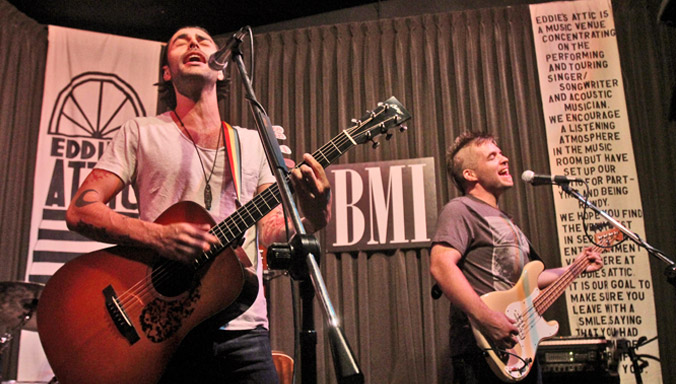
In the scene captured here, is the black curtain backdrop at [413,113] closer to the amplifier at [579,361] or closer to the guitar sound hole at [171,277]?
the amplifier at [579,361]

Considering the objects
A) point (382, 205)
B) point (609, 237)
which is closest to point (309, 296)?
point (609, 237)

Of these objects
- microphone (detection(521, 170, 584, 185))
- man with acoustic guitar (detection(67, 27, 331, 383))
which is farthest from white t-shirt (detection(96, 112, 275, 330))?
microphone (detection(521, 170, 584, 185))

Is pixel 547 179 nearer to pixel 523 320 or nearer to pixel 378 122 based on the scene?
pixel 523 320

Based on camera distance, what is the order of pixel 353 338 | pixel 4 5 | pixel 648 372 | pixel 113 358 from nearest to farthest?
pixel 113 358
pixel 648 372
pixel 353 338
pixel 4 5

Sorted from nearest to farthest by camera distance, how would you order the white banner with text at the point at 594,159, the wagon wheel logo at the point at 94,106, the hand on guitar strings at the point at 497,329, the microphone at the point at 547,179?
the hand on guitar strings at the point at 497,329 < the microphone at the point at 547,179 < the white banner with text at the point at 594,159 < the wagon wheel logo at the point at 94,106

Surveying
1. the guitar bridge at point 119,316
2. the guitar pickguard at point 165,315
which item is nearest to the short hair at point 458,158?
the guitar pickguard at point 165,315

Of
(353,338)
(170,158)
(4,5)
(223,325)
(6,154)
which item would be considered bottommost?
(353,338)

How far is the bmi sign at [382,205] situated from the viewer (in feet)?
14.5

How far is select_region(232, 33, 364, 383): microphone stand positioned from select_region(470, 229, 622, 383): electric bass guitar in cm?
160

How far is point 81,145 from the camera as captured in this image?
4.72 meters

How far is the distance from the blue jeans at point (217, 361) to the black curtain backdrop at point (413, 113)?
2.51 m

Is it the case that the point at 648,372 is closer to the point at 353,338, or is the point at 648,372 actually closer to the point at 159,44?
the point at 353,338

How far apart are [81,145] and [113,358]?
3.43m

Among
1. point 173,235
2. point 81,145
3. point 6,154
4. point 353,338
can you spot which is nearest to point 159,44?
point 81,145
